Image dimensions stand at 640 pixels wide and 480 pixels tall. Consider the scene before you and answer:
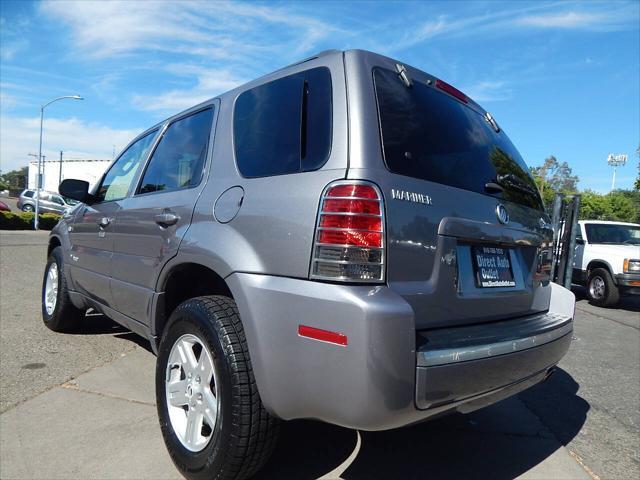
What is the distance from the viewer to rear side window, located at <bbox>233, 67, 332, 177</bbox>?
2.14 m

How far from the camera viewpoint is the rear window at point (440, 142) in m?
2.15

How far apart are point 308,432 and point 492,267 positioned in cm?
153

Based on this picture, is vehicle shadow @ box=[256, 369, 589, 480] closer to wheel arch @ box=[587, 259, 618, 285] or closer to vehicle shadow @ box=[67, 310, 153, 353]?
vehicle shadow @ box=[67, 310, 153, 353]

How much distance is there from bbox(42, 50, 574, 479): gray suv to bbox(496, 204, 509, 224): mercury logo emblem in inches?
1.6

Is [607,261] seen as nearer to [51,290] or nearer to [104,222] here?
[104,222]

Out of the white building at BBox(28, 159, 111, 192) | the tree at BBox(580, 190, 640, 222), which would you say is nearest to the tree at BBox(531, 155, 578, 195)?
the tree at BBox(580, 190, 640, 222)

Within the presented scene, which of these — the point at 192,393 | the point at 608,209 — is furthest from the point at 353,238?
the point at 608,209

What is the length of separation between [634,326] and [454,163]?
6.92 m

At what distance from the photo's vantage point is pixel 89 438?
280cm

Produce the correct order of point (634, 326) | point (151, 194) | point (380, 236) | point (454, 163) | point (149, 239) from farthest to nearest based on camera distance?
point (634, 326) → point (151, 194) → point (149, 239) → point (454, 163) → point (380, 236)

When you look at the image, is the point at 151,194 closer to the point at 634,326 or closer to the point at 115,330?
the point at 115,330

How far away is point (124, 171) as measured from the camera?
4055mm

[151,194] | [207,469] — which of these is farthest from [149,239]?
[207,469]

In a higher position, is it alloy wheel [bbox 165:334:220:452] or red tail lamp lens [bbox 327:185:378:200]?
red tail lamp lens [bbox 327:185:378:200]
